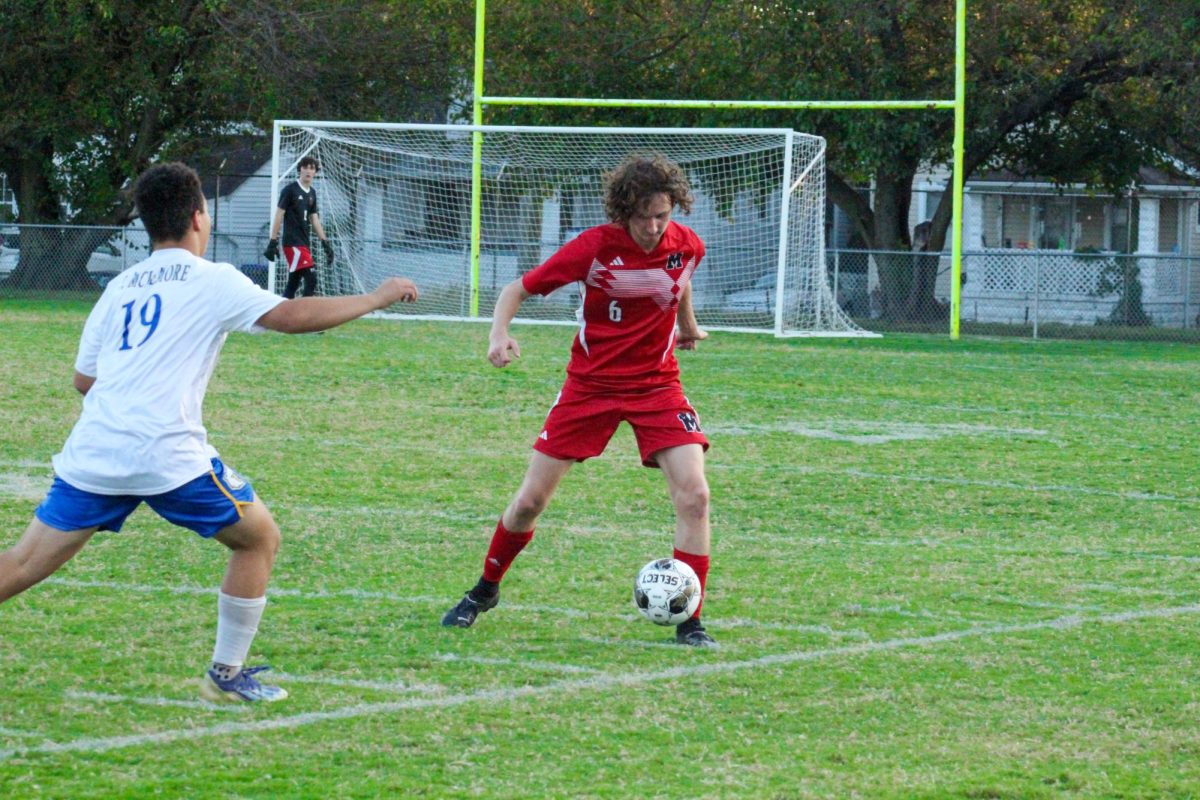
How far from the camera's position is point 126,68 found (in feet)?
99.9

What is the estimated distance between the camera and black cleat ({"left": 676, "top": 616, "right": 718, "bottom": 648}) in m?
5.94

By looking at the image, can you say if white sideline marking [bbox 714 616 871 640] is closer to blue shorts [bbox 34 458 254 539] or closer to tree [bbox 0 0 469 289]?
blue shorts [bbox 34 458 254 539]

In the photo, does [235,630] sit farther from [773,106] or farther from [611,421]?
[773,106]

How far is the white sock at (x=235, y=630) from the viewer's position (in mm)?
5059

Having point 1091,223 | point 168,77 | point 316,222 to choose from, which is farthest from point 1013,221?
point 316,222

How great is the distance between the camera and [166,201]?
16.2ft

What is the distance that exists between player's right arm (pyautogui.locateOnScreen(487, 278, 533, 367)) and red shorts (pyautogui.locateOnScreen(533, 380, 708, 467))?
300 millimetres

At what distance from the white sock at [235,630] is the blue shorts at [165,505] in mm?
272

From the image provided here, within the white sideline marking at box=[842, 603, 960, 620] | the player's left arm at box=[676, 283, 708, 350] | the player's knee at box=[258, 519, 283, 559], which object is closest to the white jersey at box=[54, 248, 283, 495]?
the player's knee at box=[258, 519, 283, 559]

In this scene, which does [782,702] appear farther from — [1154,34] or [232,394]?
[1154,34]

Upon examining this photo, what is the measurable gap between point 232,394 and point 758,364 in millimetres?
6235

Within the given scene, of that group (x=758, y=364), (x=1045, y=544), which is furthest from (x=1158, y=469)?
(x=758, y=364)

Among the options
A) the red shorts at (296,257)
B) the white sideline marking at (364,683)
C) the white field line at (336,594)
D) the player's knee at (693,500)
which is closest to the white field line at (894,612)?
the white field line at (336,594)

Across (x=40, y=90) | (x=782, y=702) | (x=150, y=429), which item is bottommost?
(x=782, y=702)
